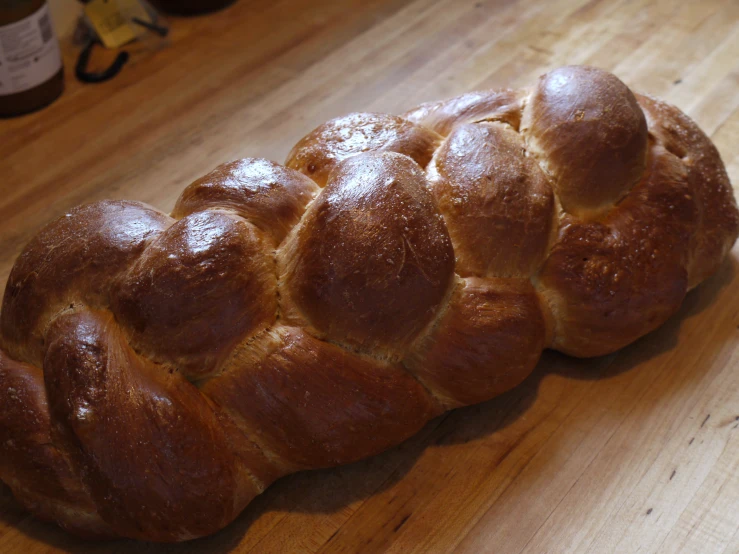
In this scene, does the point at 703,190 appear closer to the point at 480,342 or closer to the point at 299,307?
the point at 480,342

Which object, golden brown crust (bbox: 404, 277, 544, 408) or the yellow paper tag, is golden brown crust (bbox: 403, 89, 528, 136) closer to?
golden brown crust (bbox: 404, 277, 544, 408)

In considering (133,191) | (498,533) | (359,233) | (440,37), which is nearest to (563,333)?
(498,533)

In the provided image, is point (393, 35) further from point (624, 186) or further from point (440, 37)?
point (624, 186)

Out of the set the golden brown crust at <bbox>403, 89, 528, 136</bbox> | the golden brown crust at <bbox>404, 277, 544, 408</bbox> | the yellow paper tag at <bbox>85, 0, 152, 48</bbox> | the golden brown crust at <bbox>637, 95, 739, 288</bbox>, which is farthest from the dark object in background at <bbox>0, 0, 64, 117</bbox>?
the golden brown crust at <bbox>637, 95, 739, 288</bbox>

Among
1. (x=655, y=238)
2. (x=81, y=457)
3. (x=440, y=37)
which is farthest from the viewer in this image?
(x=440, y=37)

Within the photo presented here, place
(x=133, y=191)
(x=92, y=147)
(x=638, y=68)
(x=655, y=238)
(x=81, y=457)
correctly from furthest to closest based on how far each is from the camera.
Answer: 1. (x=638, y=68)
2. (x=92, y=147)
3. (x=133, y=191)
4. (x=655, y=238)
5. (x=81, y=457)

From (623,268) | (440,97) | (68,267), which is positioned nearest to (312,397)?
(68,267)
